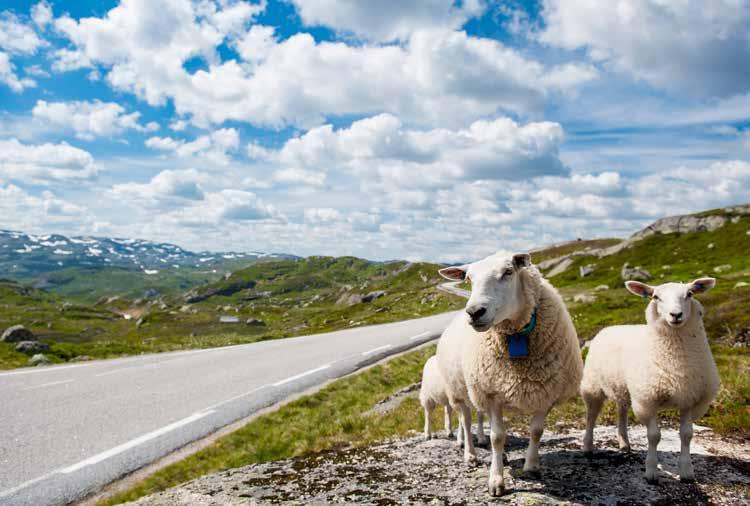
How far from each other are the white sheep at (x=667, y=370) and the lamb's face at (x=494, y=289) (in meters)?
1.87

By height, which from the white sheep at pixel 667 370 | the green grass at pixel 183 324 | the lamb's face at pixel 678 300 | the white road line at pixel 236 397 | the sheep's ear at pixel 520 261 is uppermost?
the sheep's ear at pixel 520 261

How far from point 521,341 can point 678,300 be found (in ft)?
7.03

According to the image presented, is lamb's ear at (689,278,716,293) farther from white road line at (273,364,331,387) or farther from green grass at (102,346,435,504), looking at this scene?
white road line at (273,364,331,387)

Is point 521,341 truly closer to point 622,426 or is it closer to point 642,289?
point 642,289

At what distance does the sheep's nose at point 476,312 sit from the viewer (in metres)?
5.18

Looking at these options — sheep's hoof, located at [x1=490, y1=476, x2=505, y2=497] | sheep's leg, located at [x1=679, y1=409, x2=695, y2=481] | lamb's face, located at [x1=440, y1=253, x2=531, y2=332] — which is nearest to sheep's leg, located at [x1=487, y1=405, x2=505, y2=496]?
sheep's hoof, located at [x1=490, y1=476, x2=505, y2=497]

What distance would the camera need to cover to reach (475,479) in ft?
19.1

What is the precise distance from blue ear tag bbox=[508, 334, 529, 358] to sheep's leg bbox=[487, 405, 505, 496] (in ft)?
2.48

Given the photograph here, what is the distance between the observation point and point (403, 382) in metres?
18.2

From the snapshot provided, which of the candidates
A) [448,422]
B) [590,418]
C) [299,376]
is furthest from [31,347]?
[590,418]

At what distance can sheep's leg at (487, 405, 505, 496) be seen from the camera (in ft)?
17.3

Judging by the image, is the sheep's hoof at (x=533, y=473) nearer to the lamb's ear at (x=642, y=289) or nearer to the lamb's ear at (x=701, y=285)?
the lamb's ear at (x=642, y=289)

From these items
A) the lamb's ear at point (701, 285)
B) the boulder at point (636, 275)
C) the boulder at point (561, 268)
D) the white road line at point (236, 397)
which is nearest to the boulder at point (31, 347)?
the white road line at point (236, 397)

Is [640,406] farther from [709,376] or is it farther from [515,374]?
[515,374]
